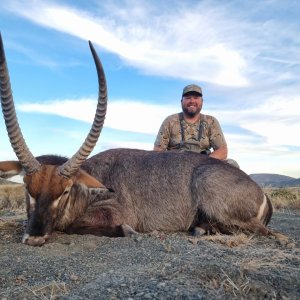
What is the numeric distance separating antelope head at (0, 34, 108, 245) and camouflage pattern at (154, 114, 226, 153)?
13.6ft

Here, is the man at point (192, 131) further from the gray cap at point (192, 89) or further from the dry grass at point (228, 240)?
the dry grass at point (228, 240)

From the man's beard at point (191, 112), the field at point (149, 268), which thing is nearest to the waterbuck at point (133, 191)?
the field at point (149, 268)

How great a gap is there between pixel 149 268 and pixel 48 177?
2256 mm

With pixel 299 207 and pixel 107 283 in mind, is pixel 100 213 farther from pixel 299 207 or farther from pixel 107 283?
pixel 299 207

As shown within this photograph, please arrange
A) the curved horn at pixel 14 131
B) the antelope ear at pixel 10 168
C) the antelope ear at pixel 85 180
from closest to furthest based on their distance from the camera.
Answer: the curved horn at pixel 14 131 → the antelope ear at pixel 10 168 → the antelope ear at pixel 85 180

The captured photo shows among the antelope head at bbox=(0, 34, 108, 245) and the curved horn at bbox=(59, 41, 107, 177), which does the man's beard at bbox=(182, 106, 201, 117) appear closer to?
the antelope head at bbox=(0, 34, 108, 245)

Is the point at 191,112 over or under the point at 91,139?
over

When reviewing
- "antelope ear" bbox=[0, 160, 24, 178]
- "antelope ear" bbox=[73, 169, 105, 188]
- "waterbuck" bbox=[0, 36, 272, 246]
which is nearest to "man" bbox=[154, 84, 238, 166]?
"waterbuck" bbox=[0, 36, 272, 246]

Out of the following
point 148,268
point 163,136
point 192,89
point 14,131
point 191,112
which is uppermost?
point 192,89

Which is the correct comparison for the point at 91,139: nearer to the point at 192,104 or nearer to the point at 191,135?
the point at 191,135

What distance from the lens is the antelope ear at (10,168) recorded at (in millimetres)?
6355

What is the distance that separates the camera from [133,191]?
7.25 m

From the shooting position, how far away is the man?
34.5ft

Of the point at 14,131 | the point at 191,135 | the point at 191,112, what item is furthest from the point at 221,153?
the point at 14,131
